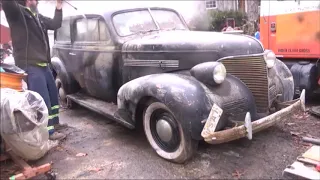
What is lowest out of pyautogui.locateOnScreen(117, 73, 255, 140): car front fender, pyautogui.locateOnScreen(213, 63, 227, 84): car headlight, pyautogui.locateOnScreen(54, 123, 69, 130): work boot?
pyautogui.locateOnScreen(54, 123, 69, 130): work boot

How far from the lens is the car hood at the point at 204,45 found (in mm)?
3617

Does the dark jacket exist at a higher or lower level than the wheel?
higher

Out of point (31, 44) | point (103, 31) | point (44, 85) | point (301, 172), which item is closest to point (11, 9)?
point (31, 44)

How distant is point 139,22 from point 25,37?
5.27 feet

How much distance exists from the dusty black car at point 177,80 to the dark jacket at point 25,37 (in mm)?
880

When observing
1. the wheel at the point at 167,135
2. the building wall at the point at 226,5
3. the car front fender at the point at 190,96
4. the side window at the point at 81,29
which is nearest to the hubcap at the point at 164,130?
the wheel at the point at 167,135

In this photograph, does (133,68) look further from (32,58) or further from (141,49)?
(32,58)

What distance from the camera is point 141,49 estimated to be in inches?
160

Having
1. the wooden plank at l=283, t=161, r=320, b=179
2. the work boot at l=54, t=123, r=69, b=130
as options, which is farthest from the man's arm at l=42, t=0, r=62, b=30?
the wooden plank at l=283, t=161, r=320, b=179

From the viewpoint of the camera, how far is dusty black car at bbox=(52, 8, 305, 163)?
312 cm

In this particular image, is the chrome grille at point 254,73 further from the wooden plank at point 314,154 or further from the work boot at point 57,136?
the work boot at point 57,136

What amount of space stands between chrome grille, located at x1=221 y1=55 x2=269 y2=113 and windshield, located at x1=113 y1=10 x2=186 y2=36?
154 cm

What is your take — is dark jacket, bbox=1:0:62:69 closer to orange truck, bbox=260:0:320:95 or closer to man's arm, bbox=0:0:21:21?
man's arm, bbox=0:0:21:21

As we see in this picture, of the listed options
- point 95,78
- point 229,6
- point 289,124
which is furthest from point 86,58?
point 229,6
